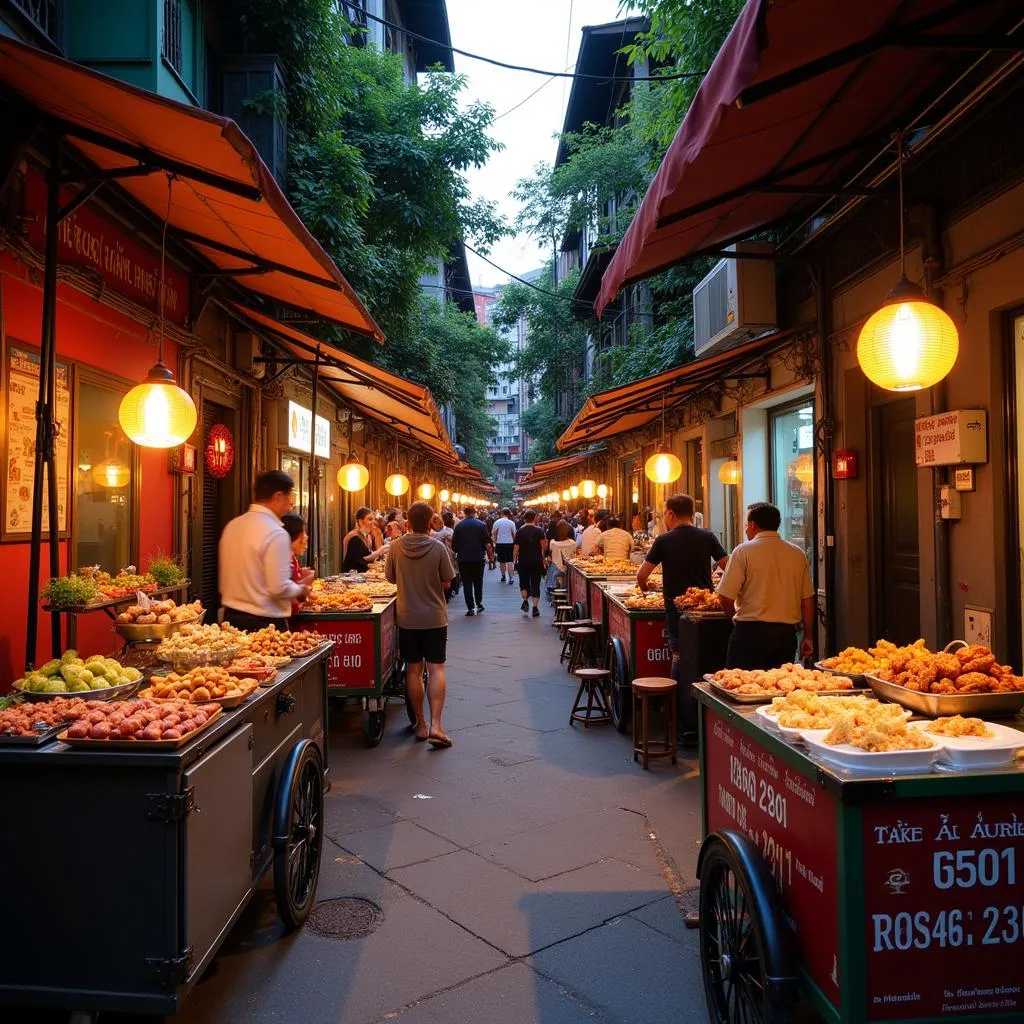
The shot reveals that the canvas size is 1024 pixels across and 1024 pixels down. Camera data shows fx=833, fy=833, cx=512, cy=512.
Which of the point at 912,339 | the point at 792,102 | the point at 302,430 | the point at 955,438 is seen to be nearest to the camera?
the point at 912,339

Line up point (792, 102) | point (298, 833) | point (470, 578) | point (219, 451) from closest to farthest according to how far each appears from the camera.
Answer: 1. point (298, 833)
2. point (792, 102)
3. point (219, 451)
4. point (470, 578)

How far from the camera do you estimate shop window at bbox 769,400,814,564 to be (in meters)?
10.0

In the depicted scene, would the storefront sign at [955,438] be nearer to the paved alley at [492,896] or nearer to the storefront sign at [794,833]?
the paved alley at [492,896]

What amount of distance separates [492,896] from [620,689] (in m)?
3.77

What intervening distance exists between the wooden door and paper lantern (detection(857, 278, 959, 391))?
3.18m

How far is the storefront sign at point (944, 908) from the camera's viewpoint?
2.36 metres

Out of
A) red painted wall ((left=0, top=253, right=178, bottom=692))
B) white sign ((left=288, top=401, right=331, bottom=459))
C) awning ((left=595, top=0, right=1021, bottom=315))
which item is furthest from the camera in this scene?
white sign ((left=288, top=401, right=331, bottom=459))

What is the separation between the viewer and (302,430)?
13.2 meters

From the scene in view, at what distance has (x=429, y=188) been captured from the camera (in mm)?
13219

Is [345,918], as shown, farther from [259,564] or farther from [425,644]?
[425,644]

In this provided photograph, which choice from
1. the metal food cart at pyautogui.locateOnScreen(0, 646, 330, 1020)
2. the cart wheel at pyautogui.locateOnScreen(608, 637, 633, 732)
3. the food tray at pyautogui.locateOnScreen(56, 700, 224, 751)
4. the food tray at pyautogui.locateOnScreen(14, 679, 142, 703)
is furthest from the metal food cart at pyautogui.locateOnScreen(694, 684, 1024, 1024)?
the cart wheel at pyautogui.locateOnScreen(608, 637, 633, 732)

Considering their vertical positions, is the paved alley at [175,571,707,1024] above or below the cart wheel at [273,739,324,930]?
below

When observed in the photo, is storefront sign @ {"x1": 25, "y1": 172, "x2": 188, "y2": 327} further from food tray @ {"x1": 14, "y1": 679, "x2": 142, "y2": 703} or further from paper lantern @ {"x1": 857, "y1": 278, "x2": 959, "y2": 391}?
paper lantern @ {"x1": 857, "y1": 278, "x2": 959, "y2": 391}

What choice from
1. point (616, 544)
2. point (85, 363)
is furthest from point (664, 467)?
point (85, 363)
